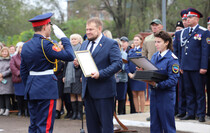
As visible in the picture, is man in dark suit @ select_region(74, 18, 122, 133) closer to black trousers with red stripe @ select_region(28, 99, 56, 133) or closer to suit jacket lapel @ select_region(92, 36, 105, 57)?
suit jacket lapel @ select_region(92, 36, 105, 57)

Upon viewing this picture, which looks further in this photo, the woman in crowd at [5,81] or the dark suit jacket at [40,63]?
the woman in crowd at [5,81]

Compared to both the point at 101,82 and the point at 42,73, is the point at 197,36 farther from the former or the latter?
the point at 42,73

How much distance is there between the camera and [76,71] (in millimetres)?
9391

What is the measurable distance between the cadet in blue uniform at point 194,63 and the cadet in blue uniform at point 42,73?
10.8 ft

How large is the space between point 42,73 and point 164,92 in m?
1.88

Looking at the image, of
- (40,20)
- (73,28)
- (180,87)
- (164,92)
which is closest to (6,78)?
(180,87)

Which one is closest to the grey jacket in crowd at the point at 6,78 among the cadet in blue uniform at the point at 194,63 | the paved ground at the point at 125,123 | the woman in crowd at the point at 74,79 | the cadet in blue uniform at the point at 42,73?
the paved ground at the point at 125,123

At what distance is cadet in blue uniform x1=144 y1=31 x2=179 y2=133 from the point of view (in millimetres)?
5428

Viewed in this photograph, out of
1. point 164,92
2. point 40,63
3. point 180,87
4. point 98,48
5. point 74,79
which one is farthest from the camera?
A: point 74,79

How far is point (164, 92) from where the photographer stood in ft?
18.0

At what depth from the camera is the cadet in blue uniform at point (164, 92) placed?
5.43m

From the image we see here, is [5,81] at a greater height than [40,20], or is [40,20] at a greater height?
[40,20]

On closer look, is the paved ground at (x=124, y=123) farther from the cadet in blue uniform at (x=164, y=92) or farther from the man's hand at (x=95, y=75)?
the man's hand at (x=95, y=75)

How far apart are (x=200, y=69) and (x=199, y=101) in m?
0.73
